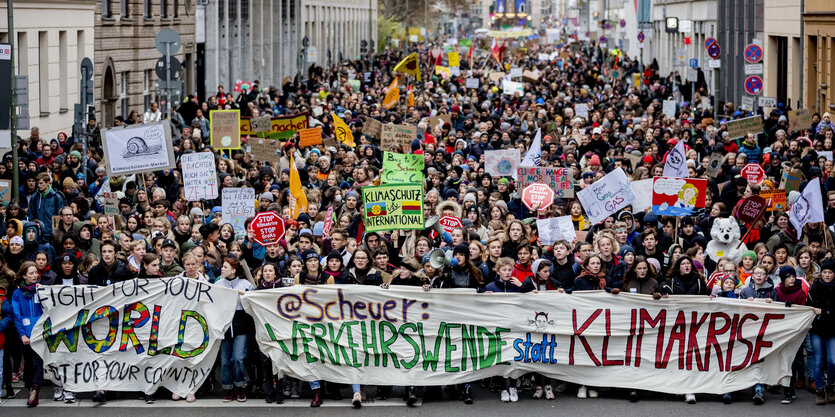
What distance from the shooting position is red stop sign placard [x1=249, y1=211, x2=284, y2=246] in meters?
14.1

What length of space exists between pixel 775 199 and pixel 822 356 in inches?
185

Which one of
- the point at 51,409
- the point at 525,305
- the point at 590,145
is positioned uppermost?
the point at 590,145

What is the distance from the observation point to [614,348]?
12203 millimetres

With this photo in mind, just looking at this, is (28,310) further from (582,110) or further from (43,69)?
(582,110)

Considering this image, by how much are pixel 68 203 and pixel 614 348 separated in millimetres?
8297

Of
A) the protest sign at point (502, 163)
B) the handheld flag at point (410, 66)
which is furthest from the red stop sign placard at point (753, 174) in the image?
the handheld flag at point (410, 66)

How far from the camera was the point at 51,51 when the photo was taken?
29.4 meters

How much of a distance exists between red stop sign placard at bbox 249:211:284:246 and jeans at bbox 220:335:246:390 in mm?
1904

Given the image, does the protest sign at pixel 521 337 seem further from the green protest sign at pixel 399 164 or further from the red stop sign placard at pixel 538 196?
the green protest sign at pixel 399 164

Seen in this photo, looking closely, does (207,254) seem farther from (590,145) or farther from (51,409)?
(590,145)

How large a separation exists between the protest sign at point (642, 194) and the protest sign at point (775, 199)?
4.90 feet

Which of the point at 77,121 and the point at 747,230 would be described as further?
the point at 77,121

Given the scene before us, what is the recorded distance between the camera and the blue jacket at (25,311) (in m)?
12.1

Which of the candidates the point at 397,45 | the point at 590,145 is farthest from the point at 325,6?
the point at 590,145
